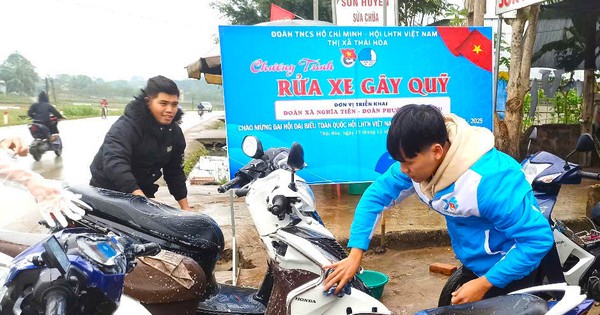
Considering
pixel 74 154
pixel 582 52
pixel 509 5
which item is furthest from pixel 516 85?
pixel 74 154

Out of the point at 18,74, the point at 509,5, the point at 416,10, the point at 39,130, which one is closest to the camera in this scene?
the point at 18,74

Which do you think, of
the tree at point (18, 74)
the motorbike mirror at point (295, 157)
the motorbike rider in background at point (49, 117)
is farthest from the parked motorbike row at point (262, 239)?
the motorbike rider in background at point (49, 117)

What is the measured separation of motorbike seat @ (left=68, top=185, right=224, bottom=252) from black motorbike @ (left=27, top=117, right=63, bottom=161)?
29.7ft

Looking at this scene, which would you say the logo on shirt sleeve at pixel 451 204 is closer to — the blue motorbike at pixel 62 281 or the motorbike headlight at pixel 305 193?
the motorbike headlight at pixel 305 193

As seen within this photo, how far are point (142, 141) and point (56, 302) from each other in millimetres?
2018

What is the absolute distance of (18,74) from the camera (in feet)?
10.1

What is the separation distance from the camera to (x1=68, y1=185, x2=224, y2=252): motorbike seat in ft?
7.84

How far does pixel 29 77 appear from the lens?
3346 mm

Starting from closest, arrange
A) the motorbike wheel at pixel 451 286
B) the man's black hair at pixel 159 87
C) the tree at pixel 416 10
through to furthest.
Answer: the motorbike wheel at pixel 451 286
the man's black hair at pixel 159 87
the tree at pixel 416 10

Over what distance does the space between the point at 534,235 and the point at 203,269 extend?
1.61m

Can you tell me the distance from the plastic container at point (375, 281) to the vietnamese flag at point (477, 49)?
2043mm

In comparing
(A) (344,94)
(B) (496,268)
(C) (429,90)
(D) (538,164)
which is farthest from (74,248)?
(C) (429,90)

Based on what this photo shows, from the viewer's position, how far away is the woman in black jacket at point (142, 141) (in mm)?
2828

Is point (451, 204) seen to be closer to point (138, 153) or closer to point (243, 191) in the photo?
point (243, 191)
